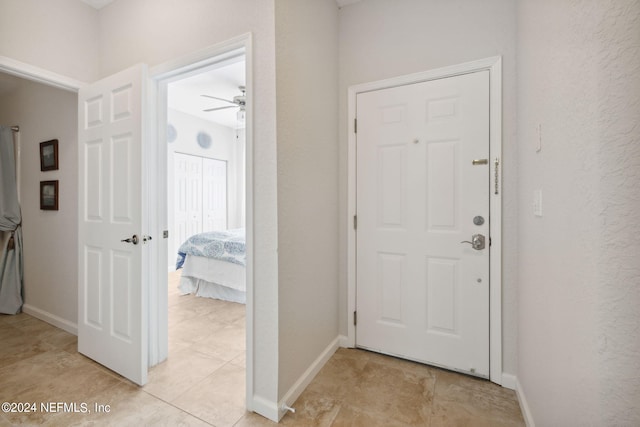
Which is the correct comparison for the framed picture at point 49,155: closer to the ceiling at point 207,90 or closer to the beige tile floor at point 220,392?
the ceiling at point 207,90

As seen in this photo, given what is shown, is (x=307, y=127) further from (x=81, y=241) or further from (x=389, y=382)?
(x=81, y=241)

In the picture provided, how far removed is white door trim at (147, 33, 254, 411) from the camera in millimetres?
1580

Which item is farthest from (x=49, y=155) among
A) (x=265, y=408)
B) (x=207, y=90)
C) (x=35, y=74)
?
(x=265, y=408)

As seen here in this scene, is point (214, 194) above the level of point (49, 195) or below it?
above

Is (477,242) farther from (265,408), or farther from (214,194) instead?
(214,194)

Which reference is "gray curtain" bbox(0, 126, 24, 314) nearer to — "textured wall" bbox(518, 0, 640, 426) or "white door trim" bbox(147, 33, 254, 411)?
"white door trim" bbox(147, 33, 254, 411)

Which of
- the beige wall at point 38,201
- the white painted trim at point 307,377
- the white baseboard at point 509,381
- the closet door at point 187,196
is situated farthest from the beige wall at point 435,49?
the closet door at point 187,196

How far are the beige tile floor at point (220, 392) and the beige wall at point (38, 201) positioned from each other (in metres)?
0.50

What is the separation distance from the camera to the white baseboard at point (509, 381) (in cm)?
176

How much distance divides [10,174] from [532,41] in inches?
187

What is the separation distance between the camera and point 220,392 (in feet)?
5.80

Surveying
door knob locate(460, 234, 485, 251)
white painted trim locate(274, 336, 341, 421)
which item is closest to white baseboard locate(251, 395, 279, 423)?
white painted trim locate(274, 336, 341, 421)

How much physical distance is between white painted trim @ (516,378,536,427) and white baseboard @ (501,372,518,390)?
34 mm

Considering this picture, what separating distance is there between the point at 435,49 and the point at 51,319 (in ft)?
13.8
